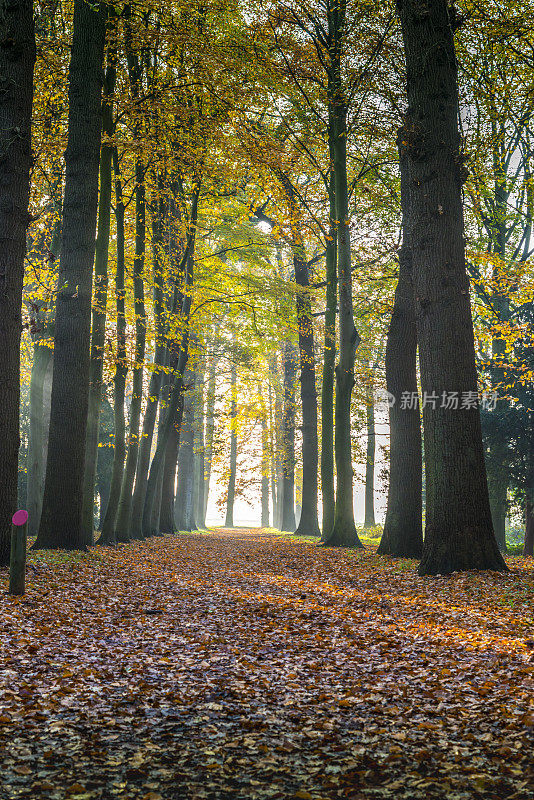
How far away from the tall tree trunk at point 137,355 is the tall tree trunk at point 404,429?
6140 mm

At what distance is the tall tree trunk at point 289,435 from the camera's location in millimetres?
29062

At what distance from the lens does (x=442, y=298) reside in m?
9.51

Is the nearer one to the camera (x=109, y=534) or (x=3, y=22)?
(x=3, y=22)

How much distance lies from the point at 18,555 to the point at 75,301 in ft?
19.0

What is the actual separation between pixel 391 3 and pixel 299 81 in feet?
13.0

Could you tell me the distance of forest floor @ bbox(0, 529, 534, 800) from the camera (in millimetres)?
3117

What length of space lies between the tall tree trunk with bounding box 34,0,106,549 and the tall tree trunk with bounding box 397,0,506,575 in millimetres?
5710

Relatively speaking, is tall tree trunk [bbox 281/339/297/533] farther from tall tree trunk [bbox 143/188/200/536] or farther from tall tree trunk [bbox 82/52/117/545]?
tall tree trunk [bbox 82/52/117/545]

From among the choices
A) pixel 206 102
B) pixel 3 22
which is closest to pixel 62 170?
pixel 206 102

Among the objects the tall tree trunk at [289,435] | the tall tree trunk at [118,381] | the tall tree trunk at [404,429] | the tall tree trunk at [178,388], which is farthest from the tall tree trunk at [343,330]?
the tall tree trunk at [289,435]

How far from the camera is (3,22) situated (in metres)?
8.84

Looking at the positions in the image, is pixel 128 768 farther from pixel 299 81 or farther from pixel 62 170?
pixel 299 81

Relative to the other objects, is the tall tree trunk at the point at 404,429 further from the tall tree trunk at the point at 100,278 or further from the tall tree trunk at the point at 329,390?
the tall tree trunk at the point at 100,278

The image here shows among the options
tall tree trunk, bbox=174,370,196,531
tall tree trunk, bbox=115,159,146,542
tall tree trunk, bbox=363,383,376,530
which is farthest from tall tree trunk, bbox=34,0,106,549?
tall tree trunk, bbox=174,370,196,531
